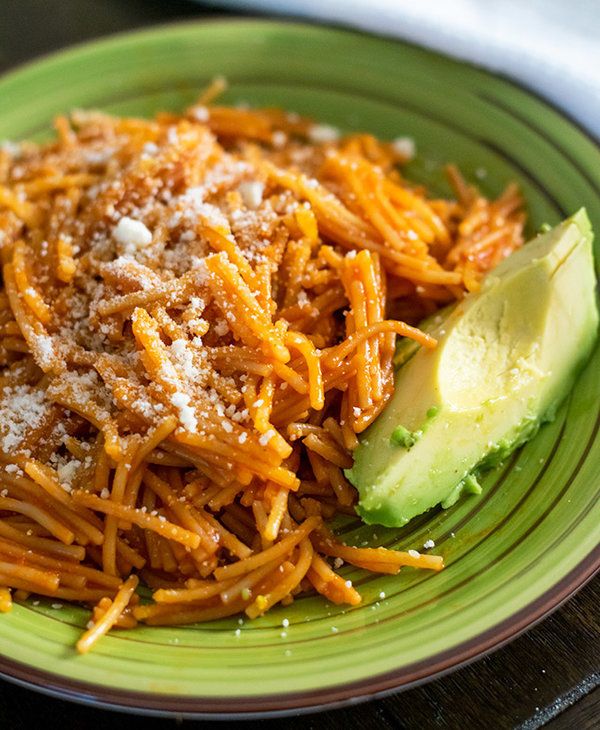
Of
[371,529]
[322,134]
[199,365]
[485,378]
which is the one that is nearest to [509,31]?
[322,134]

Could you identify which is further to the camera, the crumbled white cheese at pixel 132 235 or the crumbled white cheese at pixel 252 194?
the crumbled white cheese at pixel 252 194

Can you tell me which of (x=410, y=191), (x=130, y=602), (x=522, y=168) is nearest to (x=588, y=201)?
(x=522, y=168)

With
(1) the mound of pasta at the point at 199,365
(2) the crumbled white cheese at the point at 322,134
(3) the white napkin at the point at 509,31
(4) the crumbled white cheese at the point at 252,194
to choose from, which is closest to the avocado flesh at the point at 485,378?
(1) the mound of pasta at the point at 199,365

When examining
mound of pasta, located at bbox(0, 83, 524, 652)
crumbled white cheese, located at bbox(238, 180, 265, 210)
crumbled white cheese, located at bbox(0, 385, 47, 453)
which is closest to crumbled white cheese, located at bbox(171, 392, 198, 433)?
mound of pasta, located at bbox(0, 83, 524, 652)

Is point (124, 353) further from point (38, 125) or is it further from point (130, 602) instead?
point (38, 125)

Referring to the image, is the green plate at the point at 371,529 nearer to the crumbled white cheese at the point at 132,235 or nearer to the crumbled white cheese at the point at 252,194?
the crumbled white cheese at the point at 252,194

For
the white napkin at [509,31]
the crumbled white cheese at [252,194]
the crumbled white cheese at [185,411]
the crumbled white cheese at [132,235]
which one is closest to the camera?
the crumbled white cheese at [185,411]
